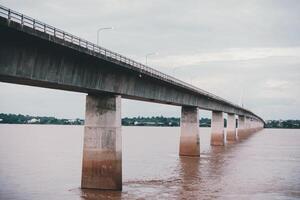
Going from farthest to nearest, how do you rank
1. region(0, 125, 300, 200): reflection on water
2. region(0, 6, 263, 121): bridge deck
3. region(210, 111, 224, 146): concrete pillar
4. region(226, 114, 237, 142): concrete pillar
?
1. region(226, 114, 237, 142): concrete pillar
2. region(210, 111, 224, 146): concrete pillar
3. region(0, 125, 300, 200): reflection on water
4. region(0, 6, 263, 121): bridge deck

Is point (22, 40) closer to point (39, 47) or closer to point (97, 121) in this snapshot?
point (39, 47)

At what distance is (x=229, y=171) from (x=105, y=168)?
57.1 feet

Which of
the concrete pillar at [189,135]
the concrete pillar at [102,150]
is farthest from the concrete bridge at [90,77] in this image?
the concrete pillar at [189,135]

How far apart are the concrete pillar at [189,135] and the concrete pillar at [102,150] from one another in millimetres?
29685

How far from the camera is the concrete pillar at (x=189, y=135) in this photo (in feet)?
204

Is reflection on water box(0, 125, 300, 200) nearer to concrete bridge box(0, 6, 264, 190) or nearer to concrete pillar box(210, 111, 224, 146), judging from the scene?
concrete bridge box(0, 6, 264, 190)

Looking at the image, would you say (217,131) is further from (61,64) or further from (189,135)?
(61,64)

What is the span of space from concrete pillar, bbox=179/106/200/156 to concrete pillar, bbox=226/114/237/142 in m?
50.0

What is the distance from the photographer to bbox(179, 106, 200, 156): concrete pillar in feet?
204

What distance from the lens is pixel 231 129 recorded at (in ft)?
386

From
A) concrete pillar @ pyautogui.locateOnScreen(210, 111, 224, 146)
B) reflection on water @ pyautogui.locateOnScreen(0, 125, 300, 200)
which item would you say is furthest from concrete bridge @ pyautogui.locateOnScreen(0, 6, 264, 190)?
concrete pillar @ pyautogui.locateOnScreen(210, 111, 224, 146)

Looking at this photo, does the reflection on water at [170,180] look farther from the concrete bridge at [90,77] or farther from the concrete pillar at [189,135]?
the concrete pillar at [189,135]

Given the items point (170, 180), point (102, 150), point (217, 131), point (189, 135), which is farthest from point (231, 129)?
point (102, 150)

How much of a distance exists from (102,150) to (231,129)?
3461 inches
